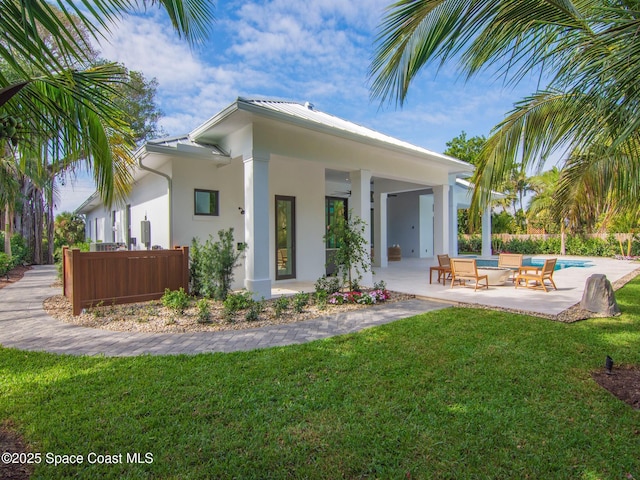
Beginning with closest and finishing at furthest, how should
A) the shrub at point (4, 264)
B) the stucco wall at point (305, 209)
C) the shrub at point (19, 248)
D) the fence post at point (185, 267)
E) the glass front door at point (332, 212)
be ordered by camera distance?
the fence post at point (185, 267), the stucco wall at point (305, 209), the glass front door at point (332, 212), the shrub at point (4, 264), the shrub at point (19, 248)

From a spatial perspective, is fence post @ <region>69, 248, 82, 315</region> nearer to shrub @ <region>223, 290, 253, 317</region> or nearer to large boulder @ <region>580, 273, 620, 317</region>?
shrub @ <region>223, 290, 253, 317</region>

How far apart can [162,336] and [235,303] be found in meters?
1.60

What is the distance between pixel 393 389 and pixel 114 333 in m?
4.76

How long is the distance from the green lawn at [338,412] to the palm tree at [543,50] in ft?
7.71

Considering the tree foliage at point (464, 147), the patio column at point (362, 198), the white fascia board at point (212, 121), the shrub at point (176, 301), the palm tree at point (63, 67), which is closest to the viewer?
the palm tree at point (63, 67)

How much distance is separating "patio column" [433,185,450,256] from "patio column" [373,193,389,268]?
3486 millimetres

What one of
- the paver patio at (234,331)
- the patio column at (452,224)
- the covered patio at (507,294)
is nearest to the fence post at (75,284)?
the paver patio at (234,331)

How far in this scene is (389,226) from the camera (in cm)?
2434

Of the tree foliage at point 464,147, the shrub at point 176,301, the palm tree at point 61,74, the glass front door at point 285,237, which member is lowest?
the shrub at point 176,301

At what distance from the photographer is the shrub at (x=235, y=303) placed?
6.78m

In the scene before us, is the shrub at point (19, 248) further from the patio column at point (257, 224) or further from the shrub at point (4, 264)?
the patio column at point (257, 224)

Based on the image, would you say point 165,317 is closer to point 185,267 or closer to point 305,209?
point 185,267

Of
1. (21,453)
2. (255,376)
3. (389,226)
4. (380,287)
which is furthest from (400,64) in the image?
(389,226)

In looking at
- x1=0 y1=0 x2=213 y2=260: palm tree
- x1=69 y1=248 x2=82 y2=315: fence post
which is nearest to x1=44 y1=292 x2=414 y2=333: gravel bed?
x1=69 y1=248 x2=82 y2=315: fence post
